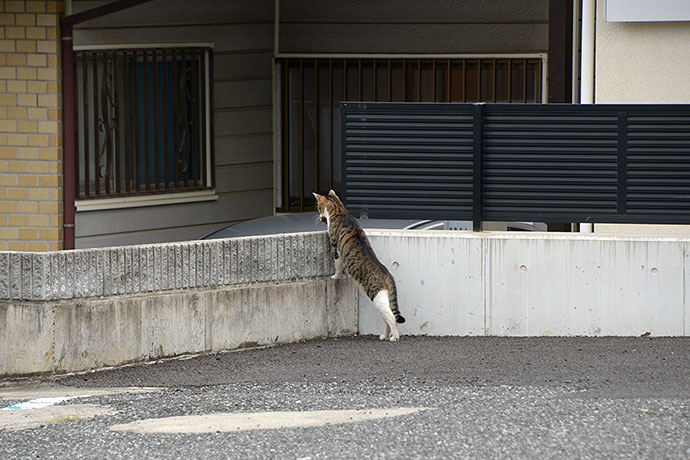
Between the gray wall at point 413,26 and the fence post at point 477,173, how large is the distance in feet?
17.3

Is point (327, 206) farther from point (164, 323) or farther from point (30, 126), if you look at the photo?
point (30, 126)

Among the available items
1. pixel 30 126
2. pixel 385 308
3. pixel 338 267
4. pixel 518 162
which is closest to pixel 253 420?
pixel 385 308

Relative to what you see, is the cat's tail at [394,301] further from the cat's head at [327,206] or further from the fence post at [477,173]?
the fence post at [477,173]

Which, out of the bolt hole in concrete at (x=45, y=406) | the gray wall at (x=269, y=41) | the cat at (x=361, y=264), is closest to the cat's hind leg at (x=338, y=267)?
the cat at (x=361, y=264)

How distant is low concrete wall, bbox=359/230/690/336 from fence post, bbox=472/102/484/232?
8.8 inches

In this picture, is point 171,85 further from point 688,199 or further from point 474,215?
point 688,199

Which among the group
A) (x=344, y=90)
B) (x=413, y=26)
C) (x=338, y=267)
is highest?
(x=413, y=26)

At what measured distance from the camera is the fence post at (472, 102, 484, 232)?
360 inches

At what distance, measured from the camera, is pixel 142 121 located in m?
13.4

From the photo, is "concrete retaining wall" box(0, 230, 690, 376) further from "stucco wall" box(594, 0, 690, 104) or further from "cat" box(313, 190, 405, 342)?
"stucco wall" box(594, 0, 690, 104)

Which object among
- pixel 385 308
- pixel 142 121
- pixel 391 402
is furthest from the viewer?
pixel 142 121

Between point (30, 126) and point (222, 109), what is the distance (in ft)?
9.48

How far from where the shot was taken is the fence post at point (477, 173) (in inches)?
360

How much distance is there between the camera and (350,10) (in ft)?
47.0
